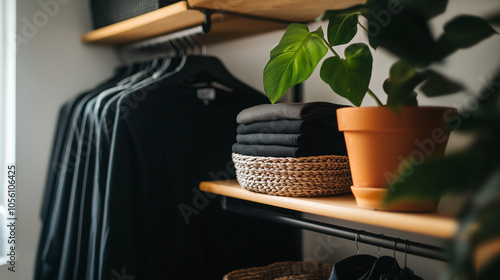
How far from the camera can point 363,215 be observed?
2.39ft

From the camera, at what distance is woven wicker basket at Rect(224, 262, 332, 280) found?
1.15 meters

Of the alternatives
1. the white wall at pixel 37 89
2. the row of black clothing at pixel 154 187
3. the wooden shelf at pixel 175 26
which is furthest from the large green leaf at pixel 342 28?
the white wall at pixel 37 89

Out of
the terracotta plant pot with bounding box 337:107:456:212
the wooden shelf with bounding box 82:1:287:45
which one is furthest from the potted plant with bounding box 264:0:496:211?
the wooden shelf with bounding box 82:1:287:45

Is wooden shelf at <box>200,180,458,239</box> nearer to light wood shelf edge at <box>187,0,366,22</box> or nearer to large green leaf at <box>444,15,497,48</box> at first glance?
large green leaf at <box>444,15,497,48</box>

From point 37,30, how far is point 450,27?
1.39 m

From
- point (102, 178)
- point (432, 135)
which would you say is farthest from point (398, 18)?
point (102, 178)

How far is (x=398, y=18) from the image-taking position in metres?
0.60

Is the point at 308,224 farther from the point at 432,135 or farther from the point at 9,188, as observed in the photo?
the point at 9,188

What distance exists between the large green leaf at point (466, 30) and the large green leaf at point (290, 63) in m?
0.31

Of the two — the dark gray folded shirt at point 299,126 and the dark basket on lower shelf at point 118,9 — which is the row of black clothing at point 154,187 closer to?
the dark basket on lower shelf at point 118,9

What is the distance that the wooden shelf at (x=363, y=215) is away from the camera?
2.08ft

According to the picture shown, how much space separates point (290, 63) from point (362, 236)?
15.6 inches

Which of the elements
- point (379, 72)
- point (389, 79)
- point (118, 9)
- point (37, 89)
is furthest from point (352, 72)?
point (37, 89)

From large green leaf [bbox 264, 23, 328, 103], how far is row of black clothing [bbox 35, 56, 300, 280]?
46cm
